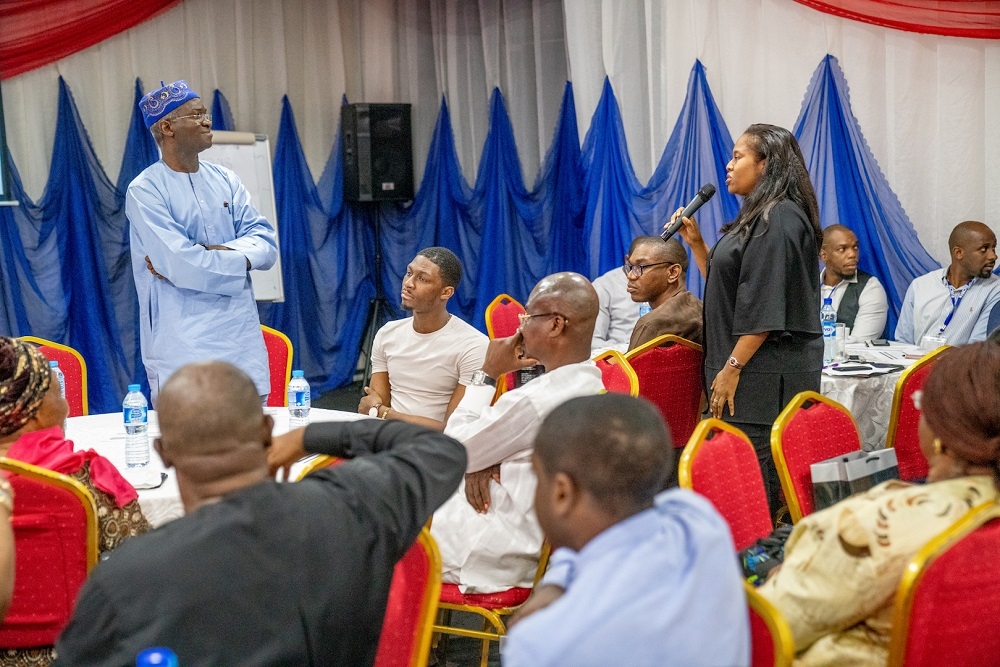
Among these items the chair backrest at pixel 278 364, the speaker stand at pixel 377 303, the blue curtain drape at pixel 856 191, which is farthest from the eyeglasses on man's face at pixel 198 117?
the speaker stand at pixel 377 303

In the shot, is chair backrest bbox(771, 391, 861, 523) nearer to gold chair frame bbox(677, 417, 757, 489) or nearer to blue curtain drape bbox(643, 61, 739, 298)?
gold chair frame bbox(677, 417, 757, 489)

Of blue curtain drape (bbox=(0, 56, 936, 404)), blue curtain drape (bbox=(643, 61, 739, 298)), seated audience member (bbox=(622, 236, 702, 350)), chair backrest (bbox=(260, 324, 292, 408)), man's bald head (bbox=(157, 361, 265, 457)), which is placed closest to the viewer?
man's bald head (bbox=(157, 361, 265, 457))

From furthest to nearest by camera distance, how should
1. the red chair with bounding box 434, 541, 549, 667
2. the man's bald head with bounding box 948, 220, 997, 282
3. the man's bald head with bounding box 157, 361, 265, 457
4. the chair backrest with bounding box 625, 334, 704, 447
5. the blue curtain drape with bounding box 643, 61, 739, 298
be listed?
the blue curtain drape with bounding box 643, 61, 739, 298, the man's bald head with bounding box 948, 220, 997, 282, the chair backrest with bounding box 625, 334, 704, 447, the red chair with bounding box 434, 541, 549, 667, the man's bald head with bounding box 157, 361, 265, 457

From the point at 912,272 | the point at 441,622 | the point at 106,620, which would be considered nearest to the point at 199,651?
the point at 106,620

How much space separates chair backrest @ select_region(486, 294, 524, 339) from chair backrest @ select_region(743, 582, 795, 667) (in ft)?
13.9

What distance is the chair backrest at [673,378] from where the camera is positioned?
402cm

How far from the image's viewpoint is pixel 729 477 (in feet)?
7.86

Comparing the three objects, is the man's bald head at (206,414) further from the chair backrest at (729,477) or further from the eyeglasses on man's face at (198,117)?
the eyeglasses on man's face at (198,117)

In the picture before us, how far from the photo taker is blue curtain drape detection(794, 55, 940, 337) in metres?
5.57

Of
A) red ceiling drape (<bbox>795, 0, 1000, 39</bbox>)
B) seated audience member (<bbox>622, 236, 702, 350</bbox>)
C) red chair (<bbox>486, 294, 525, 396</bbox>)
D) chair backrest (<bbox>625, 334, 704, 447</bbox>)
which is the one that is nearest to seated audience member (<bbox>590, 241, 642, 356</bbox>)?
red chair (<bbox>486, 294, 525, 396</bbox>)

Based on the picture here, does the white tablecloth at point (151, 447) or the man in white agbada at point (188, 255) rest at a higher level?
the man in white agbada at point (188, 255)

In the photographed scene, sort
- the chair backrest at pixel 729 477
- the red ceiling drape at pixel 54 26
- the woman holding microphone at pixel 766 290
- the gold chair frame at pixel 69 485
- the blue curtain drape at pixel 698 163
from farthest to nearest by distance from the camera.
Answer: the red ceiling drape at pixel 54 26 → the blue curtain drape at pixel 698 163 → the woman holding microphone at pixel 766 290 → the chair backrest at pixel 729 477 → the gold chair frame at pixel 69 485

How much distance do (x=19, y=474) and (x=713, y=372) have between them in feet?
7.75

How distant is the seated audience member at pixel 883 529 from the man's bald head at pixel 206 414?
2.97ft
